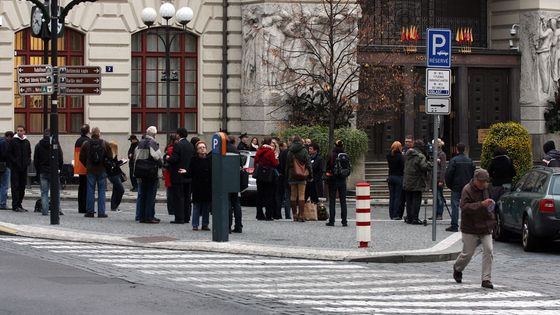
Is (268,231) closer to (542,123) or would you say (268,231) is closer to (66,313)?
(66,313)

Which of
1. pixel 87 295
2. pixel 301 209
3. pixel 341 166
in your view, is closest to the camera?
pixel 87 295

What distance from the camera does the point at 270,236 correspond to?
2428 cm

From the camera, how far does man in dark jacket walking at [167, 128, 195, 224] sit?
26469 mm

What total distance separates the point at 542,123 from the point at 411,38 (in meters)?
5.05

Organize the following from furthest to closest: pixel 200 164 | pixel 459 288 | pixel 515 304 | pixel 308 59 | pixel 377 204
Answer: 1. pixel 308 59
2. pixel 377 204
3. pixel 200 164
4. pixel 459 288
5. pixel 515 304

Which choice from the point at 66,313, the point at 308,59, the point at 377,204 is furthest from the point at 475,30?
the point at 66,313

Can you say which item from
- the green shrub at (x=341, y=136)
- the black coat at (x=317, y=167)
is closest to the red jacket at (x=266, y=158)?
the black coat at (x=317, y=167)

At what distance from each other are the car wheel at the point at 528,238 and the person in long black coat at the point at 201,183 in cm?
538

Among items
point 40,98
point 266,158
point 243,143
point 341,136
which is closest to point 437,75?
point 266,158

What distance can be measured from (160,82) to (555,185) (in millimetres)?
20496

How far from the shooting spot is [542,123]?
44.9 metres

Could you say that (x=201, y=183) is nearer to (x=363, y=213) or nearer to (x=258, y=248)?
(x=258, y=248)

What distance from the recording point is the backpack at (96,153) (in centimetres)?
2738

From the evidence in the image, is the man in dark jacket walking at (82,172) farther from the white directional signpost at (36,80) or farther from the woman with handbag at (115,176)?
the white directional signpost at (36,80)
